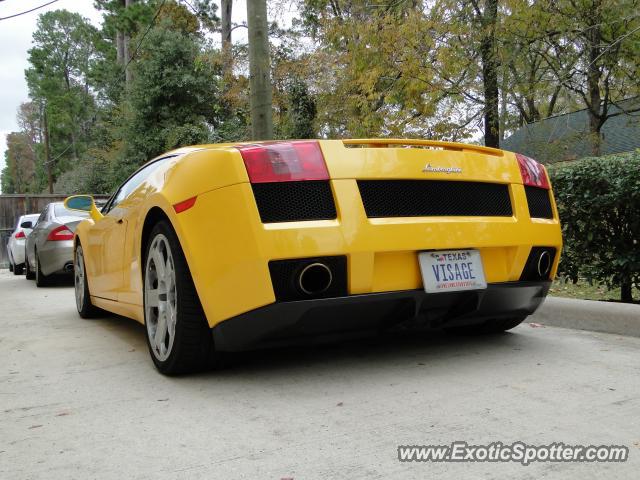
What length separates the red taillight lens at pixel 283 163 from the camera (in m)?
2.78

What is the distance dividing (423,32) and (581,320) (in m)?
8.73

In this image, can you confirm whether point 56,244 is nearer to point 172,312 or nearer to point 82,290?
point 82,290

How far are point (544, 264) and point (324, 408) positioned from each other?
1655mm

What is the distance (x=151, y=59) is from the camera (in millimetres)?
21828

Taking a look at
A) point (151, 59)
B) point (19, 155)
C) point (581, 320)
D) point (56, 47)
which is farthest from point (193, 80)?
point (19, 155)

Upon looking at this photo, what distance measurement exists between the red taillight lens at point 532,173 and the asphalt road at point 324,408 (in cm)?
99

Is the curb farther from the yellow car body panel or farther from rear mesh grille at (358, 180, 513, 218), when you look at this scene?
rear mesh grille at (358, 180, 513, 218)

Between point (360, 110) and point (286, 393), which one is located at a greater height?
point (360, 110)

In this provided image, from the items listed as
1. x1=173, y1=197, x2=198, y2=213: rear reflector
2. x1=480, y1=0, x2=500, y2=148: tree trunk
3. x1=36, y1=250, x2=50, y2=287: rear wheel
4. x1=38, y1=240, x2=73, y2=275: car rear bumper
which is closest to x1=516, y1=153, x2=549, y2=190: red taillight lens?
x1=173, y1=197, x2=198, y2=213: rear reflector

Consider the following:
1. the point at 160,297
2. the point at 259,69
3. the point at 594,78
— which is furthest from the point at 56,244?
the point at 594,78

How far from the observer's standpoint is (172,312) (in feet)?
10.4

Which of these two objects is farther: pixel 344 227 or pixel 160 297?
pixel 160 297

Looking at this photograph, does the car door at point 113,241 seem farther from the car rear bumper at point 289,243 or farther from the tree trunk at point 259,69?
the tree trunk at point 259,69

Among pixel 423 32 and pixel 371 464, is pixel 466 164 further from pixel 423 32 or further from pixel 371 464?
pixel 423 32
